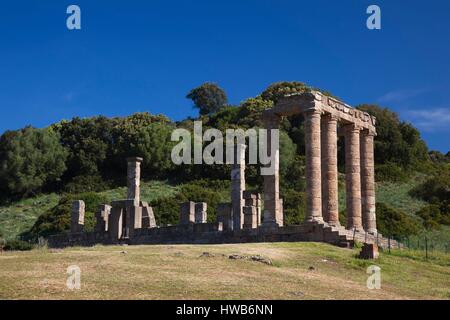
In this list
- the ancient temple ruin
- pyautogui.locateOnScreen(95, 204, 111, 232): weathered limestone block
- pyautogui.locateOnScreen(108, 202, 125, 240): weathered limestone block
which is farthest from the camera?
pyautogui.locateOnScreen(95, 204, 111, 232): weathered limestone block

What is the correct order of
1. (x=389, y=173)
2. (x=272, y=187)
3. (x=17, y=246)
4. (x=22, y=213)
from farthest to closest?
(x=389, y=173) → (x=22, y=213) → (x=272, y=187) → (x=17, y=246)

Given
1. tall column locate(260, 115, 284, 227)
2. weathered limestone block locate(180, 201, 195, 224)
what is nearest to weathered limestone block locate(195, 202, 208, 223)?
weathered limestone block locate(180, 201, 195, 224)

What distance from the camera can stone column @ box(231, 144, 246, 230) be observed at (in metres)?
37.2

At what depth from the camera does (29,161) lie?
72.5 m

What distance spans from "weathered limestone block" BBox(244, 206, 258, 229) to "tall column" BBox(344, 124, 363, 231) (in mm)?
5078

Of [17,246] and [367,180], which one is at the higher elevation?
[367,180]

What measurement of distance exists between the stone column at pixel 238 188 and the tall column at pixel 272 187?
1.68 meters

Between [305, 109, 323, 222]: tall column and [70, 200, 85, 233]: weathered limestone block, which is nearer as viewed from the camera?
[305, 109, 323, 222]: tall column

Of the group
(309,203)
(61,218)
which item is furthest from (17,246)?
(61,218)

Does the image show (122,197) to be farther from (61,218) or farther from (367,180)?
(367,180)

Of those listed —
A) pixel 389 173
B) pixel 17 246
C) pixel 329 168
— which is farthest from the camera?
pixel 389 173

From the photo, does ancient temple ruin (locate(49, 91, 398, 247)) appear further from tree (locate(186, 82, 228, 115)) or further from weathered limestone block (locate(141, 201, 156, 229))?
tree (locate(186, 82, 228, 115))

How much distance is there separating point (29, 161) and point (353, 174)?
144ft
